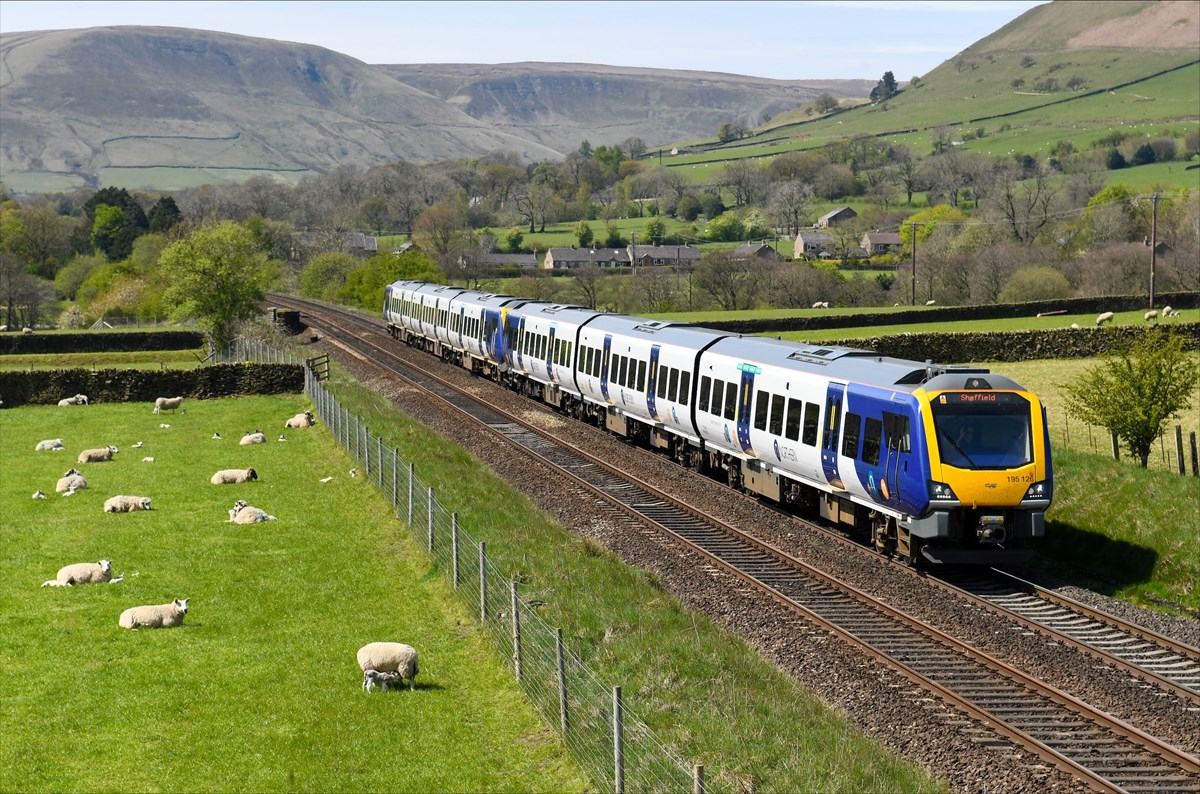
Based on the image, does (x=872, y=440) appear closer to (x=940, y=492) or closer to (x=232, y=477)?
(x=940, y=492)

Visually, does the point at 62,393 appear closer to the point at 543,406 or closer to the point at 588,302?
the point at 543,406

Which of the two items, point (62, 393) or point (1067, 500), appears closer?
point (1067, 500)

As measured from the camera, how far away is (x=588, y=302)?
5027 inches

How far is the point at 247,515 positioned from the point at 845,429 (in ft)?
43.8

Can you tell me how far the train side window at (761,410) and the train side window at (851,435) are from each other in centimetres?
390

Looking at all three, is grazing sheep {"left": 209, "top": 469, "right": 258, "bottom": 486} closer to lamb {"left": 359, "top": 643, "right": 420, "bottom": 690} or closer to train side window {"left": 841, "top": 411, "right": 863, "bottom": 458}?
train side window {"left": 841, "top": 411, "right": 863, "bottom": 458}

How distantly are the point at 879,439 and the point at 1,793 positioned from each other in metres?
15.7

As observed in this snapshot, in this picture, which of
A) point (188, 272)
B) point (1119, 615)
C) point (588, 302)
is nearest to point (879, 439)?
point (1119, 615)

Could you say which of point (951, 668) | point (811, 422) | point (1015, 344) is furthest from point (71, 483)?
point (1015, 344)

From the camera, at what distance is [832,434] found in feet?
84.4

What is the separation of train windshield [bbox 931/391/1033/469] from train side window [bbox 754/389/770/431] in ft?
22.0

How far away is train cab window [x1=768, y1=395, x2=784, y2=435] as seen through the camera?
1109 inches

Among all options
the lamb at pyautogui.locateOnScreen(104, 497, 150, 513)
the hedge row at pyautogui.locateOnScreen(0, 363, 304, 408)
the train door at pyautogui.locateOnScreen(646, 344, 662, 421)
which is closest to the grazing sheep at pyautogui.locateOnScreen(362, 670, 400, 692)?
the lamb at pyautogui.locateOnScreen(104, 497, 150, 513)

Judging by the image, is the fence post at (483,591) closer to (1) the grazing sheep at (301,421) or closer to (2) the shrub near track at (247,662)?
(2) the shrub near track at (247,662)
